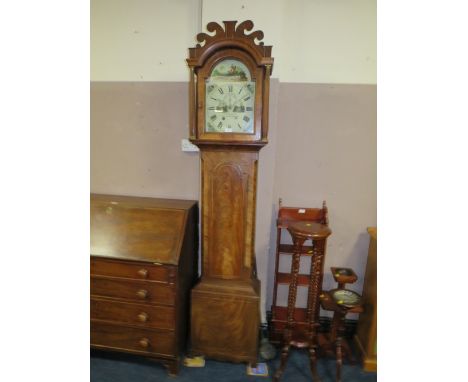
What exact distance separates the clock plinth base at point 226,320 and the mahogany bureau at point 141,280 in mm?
119

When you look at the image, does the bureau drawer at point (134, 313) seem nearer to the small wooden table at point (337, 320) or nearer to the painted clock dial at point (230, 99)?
the small wooden table at point (337, 320)

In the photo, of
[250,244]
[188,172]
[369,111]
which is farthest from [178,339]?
[369,111]

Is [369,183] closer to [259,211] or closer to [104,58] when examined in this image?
[259,211]

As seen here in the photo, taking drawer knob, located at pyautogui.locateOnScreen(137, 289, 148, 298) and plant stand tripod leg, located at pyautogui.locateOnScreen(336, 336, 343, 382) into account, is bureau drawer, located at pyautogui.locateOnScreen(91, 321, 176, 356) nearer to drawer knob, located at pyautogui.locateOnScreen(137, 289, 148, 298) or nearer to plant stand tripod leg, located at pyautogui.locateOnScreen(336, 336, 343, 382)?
drawer knob, located at pyautogui.locateOnScreen(137, 289, 148, 298)

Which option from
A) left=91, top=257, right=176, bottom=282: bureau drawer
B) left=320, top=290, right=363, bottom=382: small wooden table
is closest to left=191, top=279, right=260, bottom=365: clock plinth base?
left=91, top=257, right=176, bottom=282: bureau drawer

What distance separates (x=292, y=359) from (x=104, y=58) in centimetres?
257

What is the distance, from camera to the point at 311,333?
171cm

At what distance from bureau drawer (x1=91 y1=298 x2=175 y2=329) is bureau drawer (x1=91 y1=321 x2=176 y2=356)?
0.05 metres

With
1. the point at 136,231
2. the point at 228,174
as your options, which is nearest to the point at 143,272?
the point at 136,231

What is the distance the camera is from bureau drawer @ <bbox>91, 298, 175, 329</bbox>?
165 cm

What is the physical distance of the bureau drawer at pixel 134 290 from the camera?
163 cm

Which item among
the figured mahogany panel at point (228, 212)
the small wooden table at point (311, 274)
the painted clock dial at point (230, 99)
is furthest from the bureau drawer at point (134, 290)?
the painted clock dial at point (230, 99)

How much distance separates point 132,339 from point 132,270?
17.8 inches
